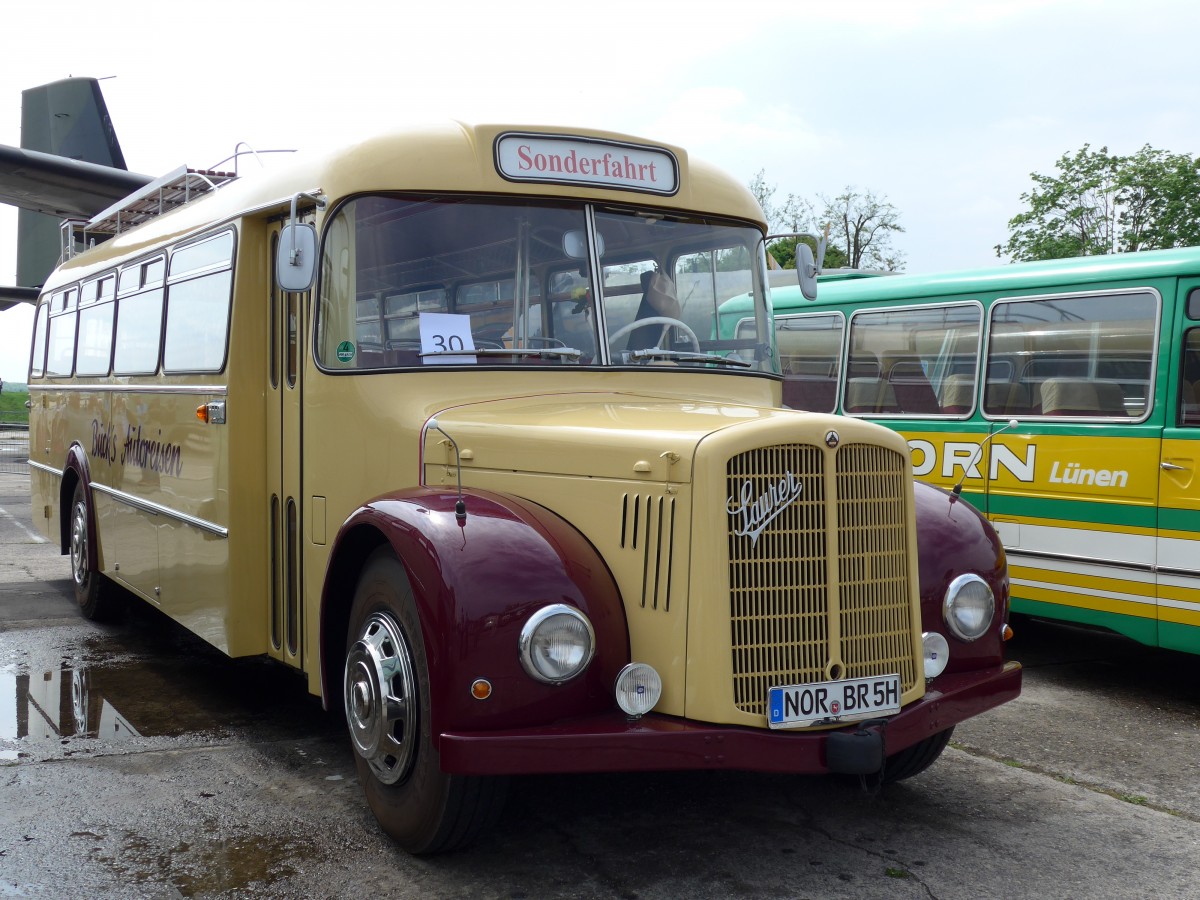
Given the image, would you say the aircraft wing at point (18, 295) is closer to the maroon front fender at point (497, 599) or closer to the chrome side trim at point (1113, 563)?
the chrome side trim at point (1113, 563)

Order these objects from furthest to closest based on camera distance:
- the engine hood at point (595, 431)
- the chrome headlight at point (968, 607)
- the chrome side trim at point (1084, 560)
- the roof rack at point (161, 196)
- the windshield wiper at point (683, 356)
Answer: the roof rack at point (161, 196) < the chrome side trim at point (1084, 560) < the windshield wiper at point (683, 356) < the chrome headlight at point (968, 607) < the engine hood at point (595, 431)

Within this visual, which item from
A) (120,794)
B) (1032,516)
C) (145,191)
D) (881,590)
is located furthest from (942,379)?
(120,794)

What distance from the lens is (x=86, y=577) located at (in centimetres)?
851

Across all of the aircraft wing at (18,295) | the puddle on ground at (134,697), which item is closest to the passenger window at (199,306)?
the puddle on ground at (134,697)

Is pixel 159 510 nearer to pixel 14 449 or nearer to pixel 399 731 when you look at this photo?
pixel 399 731

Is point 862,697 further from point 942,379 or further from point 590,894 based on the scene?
point 942,379

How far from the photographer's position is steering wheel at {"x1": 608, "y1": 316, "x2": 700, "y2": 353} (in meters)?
5.02

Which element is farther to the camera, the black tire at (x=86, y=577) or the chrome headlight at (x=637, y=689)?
the black tire at (x=86, y=577)

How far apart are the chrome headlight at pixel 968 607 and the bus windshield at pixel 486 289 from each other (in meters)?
1.38

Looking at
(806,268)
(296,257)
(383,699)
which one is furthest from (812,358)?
(383,699)

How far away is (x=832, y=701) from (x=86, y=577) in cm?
636

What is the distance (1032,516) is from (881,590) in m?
4.08

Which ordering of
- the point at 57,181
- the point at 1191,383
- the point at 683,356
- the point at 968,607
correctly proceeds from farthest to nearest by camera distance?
the point at 57,181 → the point at 1191,383 → the point at 683,356 → the point at 968,607

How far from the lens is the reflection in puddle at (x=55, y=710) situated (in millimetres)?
5637
